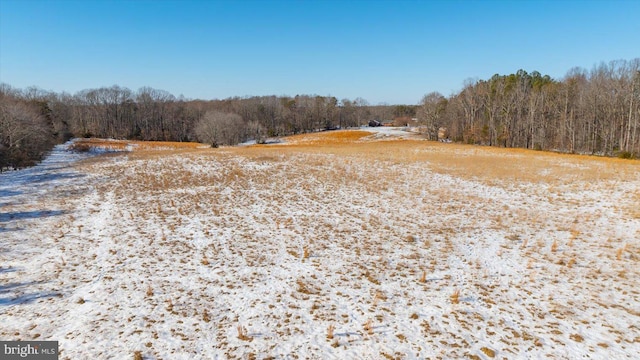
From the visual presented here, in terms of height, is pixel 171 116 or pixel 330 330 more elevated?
pixel 171 116

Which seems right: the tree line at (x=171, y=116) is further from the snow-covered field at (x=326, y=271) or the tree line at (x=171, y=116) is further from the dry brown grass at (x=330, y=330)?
the dry brown grass at (x=330, y=330)

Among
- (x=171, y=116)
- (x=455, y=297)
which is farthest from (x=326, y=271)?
(x=171, y=116)

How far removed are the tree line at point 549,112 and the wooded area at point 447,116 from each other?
160mm

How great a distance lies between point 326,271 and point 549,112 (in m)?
60.5

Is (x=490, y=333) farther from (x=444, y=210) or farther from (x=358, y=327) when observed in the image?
(x=444, y=210)

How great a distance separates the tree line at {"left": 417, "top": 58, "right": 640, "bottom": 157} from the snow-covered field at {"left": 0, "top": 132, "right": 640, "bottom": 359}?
3415 centimetres

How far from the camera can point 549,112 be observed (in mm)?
52375

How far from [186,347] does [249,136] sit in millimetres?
73152

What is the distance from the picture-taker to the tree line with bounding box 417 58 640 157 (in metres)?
42.7

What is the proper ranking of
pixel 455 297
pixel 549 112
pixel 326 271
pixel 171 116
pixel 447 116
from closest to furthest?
1. pixel 455 297
2. pixel 326 271
3. pixel 549 112
4. pixel 447 116
5. pixel 171 116

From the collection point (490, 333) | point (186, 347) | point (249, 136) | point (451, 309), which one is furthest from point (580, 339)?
point (249, 136)

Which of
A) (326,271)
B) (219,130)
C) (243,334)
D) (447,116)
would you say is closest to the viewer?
(243,334)

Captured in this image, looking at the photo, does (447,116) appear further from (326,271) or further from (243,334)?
(243,334)

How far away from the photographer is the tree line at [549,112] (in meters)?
42.7
